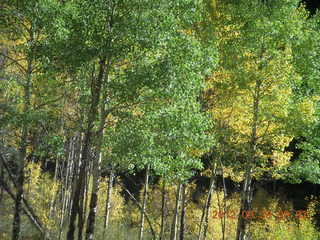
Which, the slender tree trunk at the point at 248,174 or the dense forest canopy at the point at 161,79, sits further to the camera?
the slender tree trunk at the point at 248,174

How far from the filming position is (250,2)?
12.4 metres

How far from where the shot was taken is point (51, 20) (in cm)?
1002

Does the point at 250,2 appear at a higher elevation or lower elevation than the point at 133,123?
higher

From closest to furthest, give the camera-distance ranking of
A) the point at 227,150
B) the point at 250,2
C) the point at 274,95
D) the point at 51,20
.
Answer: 1. the point at 51,20
2. the point at 274,95
3. the point at 250,2
4. the point at 227,150

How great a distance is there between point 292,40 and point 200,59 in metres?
4.02

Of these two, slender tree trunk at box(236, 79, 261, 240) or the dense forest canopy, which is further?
slender tree trunk at box(236, 79, 261, 240)

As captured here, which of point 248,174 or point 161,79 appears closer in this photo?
point 161,79

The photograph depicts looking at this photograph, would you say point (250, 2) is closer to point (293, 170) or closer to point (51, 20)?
point (293, 170)

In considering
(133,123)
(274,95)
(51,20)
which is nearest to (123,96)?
(133,123)

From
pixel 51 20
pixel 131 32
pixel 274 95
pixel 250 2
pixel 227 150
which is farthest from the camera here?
pixel 227 150

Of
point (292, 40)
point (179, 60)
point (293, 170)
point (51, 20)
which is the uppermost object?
point (292, 40)

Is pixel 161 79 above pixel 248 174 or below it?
above

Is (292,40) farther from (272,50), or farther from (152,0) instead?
(152,0)

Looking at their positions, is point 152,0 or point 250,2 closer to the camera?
point 152,0
